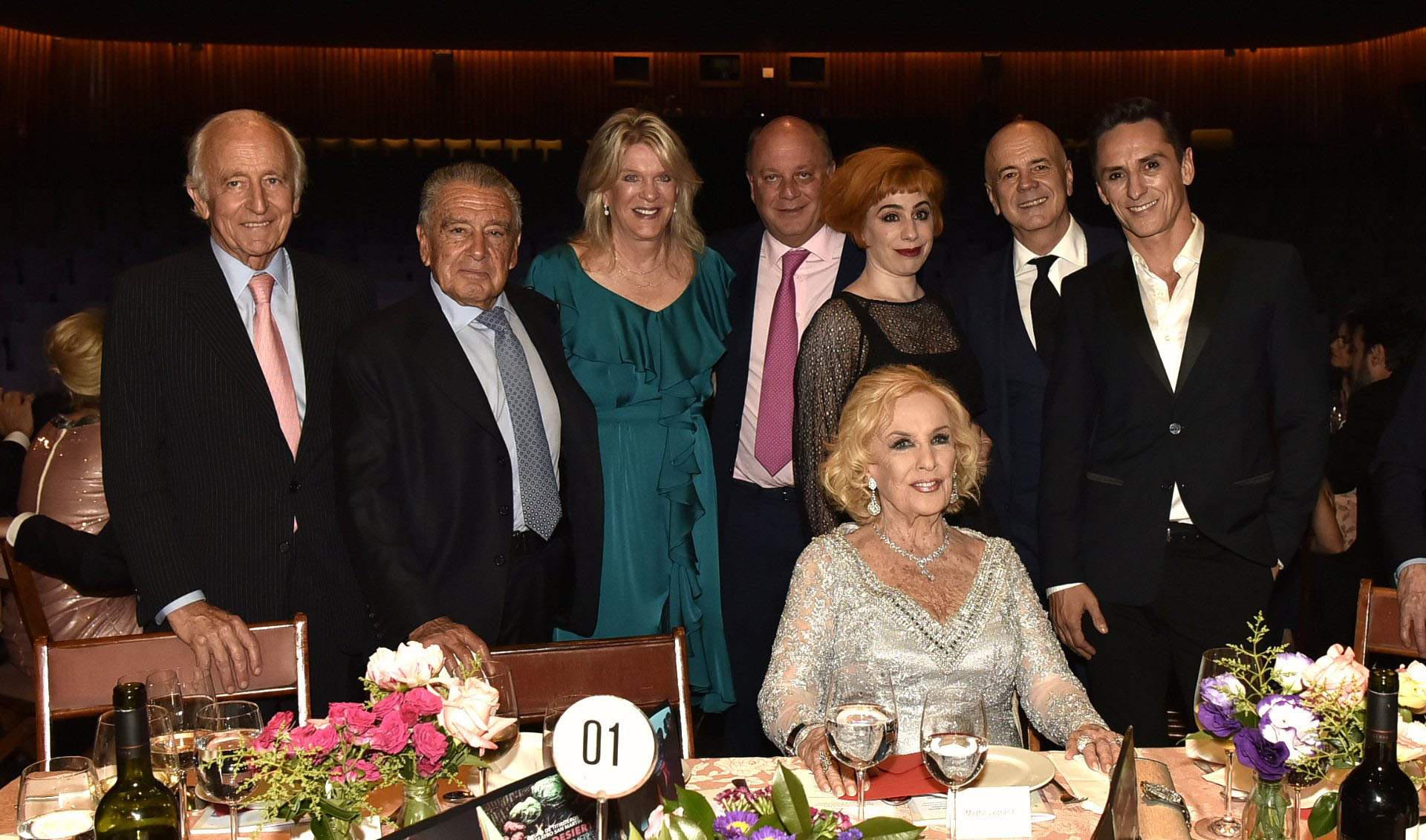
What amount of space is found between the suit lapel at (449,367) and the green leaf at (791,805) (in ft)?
5.09

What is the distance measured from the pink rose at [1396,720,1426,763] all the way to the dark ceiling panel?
8993 mm

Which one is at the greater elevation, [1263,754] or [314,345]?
[314,345]

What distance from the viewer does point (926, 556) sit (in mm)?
2482

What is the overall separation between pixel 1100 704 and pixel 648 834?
1.84 meters

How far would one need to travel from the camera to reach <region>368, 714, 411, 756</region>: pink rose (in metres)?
1.35

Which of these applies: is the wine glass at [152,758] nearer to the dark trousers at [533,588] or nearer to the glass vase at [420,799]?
the glass vase at [420,799]

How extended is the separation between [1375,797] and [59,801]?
1475 mm

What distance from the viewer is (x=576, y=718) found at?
1115mm

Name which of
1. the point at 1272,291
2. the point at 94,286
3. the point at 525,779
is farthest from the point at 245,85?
the point at 525,779

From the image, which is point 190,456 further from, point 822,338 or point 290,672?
point 822,338

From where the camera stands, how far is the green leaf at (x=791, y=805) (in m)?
1.22

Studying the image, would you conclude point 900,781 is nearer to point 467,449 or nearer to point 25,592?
point 467,449

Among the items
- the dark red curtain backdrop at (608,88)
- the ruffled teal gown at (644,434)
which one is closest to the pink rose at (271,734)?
the ruffled teal gown at (644,434)

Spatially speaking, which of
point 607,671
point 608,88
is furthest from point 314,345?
point 608,88
